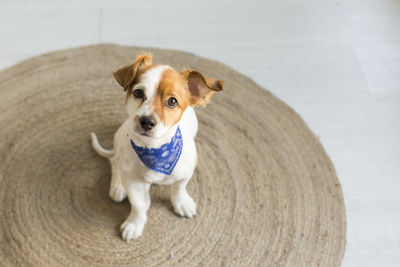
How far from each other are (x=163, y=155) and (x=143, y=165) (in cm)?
11

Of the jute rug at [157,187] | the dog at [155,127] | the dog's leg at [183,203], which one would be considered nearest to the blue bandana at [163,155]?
the dog at [155,127]

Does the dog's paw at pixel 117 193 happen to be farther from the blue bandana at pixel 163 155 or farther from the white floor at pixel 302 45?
the white floor at pixel 302 45

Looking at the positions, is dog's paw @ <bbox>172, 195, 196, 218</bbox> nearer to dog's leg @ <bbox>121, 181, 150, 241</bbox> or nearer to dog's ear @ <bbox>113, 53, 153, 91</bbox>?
dog's leg @ <bbox>121, 181, 150, 241</bbox>

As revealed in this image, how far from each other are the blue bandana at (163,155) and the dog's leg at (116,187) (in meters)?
0.41

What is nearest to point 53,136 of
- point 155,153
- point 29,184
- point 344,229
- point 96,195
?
point 29,184

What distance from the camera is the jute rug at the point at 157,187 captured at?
1.72 meters

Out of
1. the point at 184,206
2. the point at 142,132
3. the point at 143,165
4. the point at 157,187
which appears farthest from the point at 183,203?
the point at 142,132

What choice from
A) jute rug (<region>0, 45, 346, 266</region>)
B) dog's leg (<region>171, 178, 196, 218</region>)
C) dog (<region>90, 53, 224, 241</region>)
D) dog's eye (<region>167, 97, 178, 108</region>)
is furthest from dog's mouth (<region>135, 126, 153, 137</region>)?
jute rug (<region>0, 45, 346, 266</region>)

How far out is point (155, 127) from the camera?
1.20 metres

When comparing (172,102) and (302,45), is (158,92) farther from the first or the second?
(302,45)

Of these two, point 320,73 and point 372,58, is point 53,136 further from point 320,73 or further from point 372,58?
point 372,58

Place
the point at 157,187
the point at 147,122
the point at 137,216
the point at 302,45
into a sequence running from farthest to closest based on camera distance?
the point at 302,45, the point at 157,187, the point at 137,216, the point at 147,122

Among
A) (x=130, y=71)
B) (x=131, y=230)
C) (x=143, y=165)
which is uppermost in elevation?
(x=130, y=71)

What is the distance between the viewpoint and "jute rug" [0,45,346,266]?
5.64 feet
